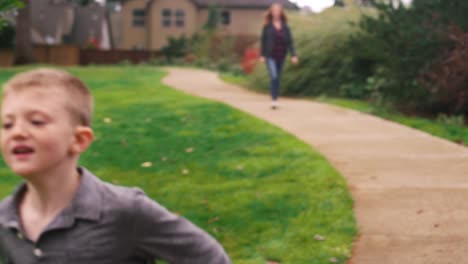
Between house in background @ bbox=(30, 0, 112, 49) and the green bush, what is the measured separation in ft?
135

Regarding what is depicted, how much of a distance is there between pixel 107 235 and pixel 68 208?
146 mm

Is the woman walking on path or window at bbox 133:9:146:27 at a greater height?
the woman walking on path

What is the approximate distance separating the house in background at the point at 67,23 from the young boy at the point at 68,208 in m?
54.3

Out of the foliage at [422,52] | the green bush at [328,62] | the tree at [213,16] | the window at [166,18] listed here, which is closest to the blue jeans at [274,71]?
the foliage at [422,52]

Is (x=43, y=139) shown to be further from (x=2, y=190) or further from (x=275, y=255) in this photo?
(x=2, y=190)

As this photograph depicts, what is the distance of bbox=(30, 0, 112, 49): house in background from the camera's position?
5738cm

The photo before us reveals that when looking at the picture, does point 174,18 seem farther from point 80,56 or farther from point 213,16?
point 80,56

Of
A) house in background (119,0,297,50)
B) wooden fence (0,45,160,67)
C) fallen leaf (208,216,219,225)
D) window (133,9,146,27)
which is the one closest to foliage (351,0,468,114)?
fallen leaf (208,216,219,225)

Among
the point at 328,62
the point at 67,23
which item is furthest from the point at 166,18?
the point at 328,62

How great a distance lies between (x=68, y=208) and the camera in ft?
7.53

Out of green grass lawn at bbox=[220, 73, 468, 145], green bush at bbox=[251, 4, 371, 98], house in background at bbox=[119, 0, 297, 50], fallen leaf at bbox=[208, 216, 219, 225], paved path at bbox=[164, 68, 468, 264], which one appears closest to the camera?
paved path at bbox=[164, 68, 468, 264]

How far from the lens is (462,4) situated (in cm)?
1116

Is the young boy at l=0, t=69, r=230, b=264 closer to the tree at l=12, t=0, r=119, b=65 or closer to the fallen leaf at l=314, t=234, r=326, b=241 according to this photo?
the fallen leaf at l=314, t=234, r=326, b=241

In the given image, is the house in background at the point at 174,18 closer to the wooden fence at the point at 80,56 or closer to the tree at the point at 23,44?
the wooden fence at the point at 80,56
